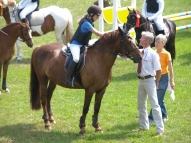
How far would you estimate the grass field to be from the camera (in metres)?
8.13

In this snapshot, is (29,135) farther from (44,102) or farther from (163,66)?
(163,66)

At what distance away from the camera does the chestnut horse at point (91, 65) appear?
25.6 ft

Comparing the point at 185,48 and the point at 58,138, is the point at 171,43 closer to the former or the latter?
the point at 185,48

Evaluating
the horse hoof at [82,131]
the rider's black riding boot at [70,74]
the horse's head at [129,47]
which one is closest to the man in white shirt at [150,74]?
the horse's head at [129,47]

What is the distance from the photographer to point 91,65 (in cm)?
794

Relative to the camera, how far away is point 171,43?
13.0 m

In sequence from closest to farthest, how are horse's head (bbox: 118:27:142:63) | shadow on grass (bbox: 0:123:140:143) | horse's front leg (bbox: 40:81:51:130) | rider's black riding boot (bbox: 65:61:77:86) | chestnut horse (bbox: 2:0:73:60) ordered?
horse's head (bbox: 118:27:142:63)
rider's black riding boot (bbox: 65:61:77:86)
shadow on grass (bbox: 0:123:140:143)
horse's front leg (bbox: 40:81:51:130)
chestnut horse (bbox: 2:0:73:60)

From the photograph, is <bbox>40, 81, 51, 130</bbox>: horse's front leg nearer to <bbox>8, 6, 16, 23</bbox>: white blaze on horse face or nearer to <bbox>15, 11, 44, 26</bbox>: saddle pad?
<bbox>15, 11, 44, 26</bbox>: saddle pad

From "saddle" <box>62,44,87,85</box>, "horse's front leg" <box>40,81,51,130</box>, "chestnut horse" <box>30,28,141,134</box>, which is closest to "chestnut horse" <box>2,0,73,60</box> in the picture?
"chestnut horse" <box>30,28,141,134</box>

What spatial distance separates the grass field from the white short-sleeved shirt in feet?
4.06

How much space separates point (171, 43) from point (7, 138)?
21.8 ft

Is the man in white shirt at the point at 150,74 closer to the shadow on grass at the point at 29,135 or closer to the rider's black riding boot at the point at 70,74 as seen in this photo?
the rider's black riding boot at the point at 70,74

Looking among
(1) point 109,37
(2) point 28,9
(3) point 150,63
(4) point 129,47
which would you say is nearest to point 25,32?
(2) point 28,9

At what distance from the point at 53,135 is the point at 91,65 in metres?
1.59
